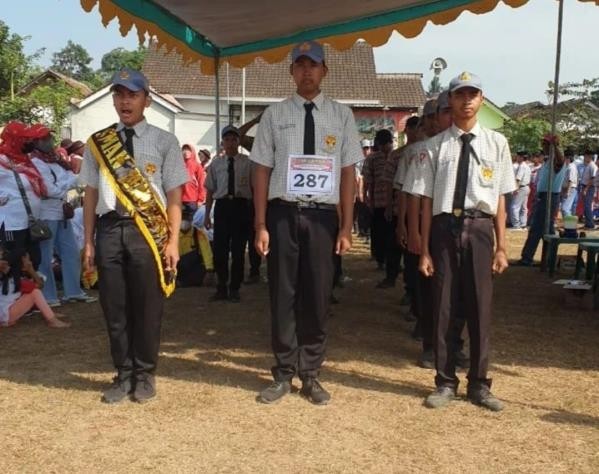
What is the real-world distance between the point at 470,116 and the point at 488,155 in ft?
0.84

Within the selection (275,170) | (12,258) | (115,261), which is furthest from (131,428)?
(12,258)

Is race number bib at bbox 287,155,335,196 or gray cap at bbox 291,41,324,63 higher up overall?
gray cap at bbox 291,41,324,63

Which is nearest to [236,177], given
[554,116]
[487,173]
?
[487,173]

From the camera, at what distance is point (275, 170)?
13.4 ft

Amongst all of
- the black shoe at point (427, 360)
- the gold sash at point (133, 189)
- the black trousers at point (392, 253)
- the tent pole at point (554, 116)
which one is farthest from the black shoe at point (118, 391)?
the tent pole at point (554, 116)

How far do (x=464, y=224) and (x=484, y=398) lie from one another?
106cm

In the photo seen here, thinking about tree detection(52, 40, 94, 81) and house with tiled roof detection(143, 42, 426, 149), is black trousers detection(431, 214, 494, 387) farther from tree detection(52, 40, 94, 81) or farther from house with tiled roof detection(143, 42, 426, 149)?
tree detection(52, 40, 94, 81)

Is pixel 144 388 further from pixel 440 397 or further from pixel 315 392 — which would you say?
pixel 440 397

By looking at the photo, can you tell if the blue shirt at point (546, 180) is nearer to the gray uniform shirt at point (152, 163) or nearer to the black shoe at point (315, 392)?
the black shoe at point (315, 392)

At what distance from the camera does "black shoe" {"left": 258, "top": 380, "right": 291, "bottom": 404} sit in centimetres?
411

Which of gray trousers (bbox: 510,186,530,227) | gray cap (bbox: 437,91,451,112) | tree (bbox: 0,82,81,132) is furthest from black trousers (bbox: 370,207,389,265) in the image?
tree (bbox: 0,82,81,132)

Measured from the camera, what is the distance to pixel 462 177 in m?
3.92

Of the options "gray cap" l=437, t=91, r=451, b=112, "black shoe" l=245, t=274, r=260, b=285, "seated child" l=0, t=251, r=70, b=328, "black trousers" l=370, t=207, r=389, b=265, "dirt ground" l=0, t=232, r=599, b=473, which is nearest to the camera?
"dirt ground" l=0, t=232, r=599, b=473

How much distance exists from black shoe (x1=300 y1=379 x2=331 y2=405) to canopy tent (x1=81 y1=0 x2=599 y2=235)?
3229 mm
